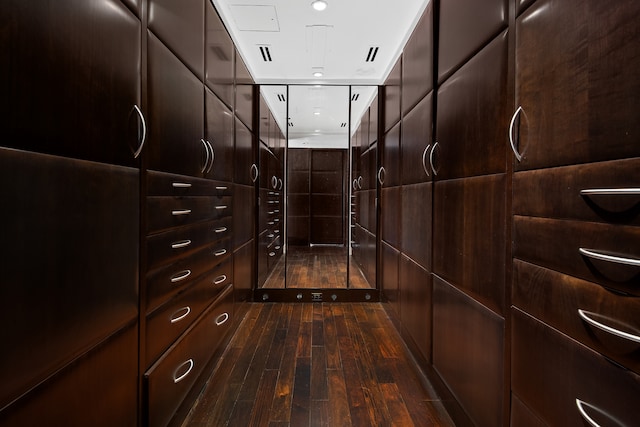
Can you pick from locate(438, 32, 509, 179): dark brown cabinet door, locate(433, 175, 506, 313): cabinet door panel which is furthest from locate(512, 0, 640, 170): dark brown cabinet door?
locate(433, 175, 506, 313): cabinet door panel

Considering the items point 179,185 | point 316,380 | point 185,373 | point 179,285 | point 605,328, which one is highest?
point 179,185

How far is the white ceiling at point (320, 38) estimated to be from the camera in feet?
8.38

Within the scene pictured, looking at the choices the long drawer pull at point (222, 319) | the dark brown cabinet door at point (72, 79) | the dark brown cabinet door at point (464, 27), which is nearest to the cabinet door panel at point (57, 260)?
the dark brown cabinet door at point (72, 79)

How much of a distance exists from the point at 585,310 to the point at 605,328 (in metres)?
0.09

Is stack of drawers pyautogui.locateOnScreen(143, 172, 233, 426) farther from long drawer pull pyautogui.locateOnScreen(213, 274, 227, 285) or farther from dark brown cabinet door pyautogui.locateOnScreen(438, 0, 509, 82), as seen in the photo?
dark brown cabinet door pyautogui.locateOnScreen(438, 0, 509, 82)

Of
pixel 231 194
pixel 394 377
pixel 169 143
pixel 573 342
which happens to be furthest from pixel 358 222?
pixel 573 342

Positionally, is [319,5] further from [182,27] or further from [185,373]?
[185,373]

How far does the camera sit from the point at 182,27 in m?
1.68

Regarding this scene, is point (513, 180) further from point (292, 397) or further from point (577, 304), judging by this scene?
point (292, 397)

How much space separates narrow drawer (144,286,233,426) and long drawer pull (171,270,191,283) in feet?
1.00

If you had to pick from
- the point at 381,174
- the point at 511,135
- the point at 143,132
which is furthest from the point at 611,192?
the point at 381,174

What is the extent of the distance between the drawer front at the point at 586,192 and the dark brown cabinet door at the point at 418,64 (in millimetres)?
1271

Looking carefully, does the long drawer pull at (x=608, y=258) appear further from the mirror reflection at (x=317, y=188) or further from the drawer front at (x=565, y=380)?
the mirror reflection at (x=317, y=188)

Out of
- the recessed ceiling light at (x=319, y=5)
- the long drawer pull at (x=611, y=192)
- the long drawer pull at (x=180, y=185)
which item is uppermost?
the recessed ceiling light at (x=319, y=5)
